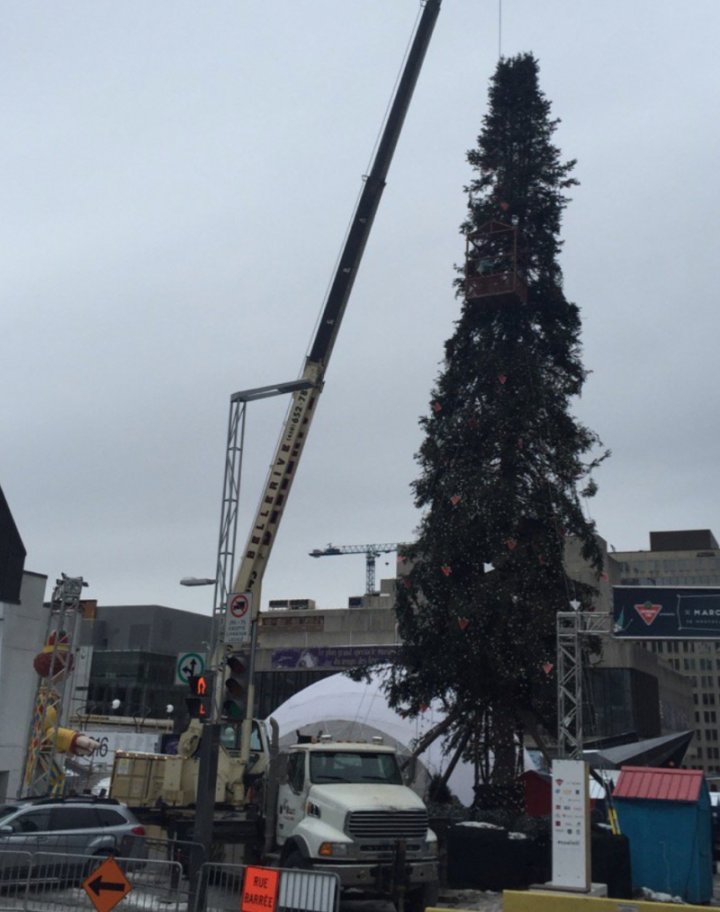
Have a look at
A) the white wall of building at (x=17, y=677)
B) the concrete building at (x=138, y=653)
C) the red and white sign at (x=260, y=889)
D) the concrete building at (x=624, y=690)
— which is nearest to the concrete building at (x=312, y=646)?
the concrete building at (x=138, y=653)

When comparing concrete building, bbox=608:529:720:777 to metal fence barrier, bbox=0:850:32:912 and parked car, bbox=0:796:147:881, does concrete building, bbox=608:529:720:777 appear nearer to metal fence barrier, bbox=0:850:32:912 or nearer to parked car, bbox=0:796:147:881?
parked car, bbox=0:796:147:881

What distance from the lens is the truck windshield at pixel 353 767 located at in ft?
→ 56.0

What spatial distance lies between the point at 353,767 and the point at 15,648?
17.6m

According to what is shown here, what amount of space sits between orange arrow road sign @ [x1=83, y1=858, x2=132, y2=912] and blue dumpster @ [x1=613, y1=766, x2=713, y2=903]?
11845mm

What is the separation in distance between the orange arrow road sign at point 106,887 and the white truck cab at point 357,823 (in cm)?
352

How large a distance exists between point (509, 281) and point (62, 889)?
2075 cm

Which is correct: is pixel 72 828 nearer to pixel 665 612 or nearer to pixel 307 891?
pixel 307 891

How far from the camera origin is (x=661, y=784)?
68.3 feet

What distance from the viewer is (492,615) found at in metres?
26.6

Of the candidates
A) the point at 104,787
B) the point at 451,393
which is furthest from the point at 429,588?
A: the point at 104,787

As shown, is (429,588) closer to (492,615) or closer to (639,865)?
(492,615)

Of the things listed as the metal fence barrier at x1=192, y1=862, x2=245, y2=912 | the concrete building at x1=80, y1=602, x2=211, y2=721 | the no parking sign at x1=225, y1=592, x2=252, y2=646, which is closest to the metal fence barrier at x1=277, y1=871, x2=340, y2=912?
→ the metal fence barrier at x1=192, y1=862, x2=245, y2=912

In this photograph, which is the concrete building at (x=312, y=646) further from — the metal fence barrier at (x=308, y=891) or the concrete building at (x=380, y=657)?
the metal fence barrier at (x=308, y=891)

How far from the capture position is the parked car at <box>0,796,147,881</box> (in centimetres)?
1833
